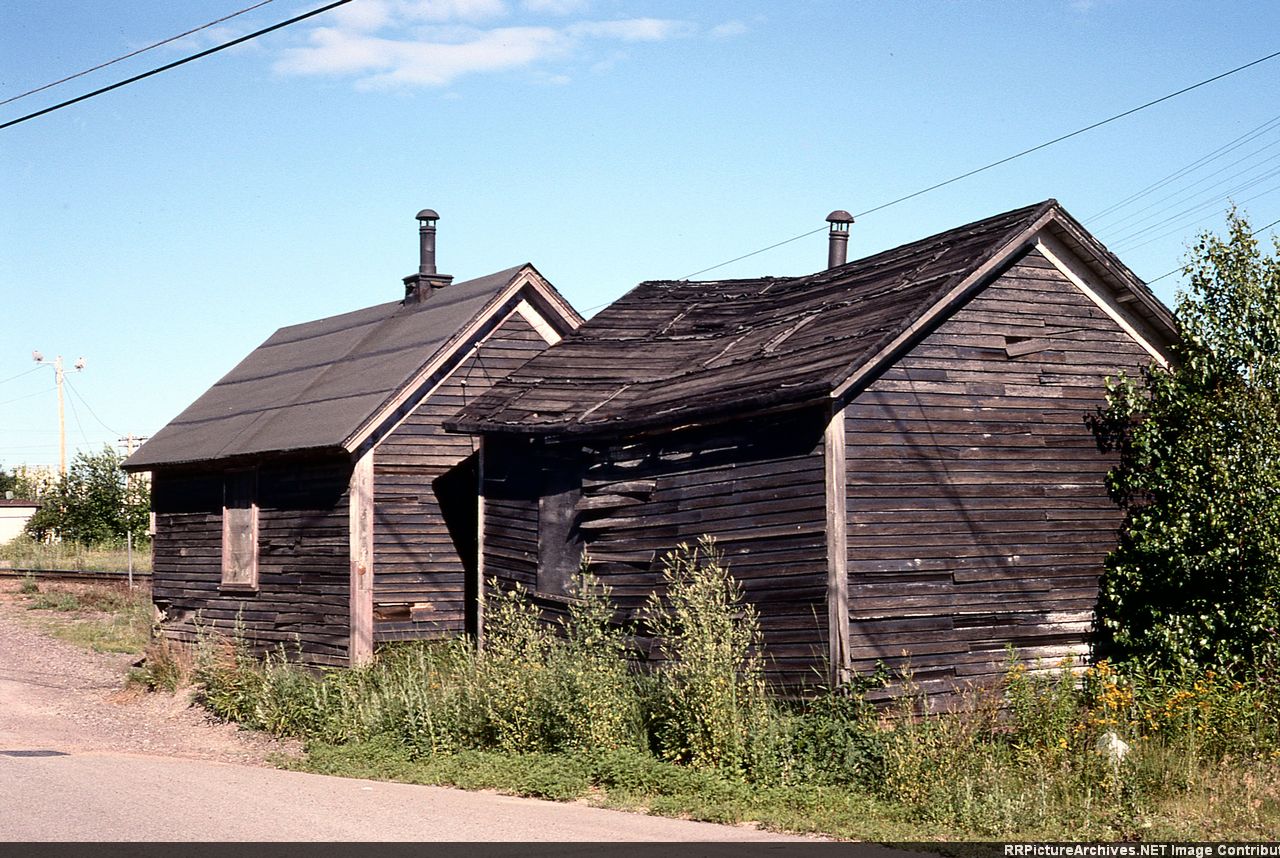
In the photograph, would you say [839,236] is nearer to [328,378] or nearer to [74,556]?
[328,378]

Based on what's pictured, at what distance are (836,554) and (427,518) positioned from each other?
8201 millimetres

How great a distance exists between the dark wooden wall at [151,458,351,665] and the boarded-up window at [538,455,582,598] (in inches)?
145

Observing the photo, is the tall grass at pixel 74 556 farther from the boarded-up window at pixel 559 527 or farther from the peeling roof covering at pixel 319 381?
the boarded-up window at pixel 559 527

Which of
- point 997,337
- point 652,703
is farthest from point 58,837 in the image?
point 997,337

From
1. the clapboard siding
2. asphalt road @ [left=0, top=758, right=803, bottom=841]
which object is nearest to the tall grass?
the clapboard siding

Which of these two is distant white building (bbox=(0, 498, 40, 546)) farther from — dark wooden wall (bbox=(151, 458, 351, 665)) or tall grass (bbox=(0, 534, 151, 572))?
dark wooden wall (bbox=(151, 458, 351, 665))

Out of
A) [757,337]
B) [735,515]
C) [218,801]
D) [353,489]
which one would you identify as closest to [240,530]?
[353,489]

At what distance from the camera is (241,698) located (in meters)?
17.5

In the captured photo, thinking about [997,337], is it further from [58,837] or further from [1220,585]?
[58,837]

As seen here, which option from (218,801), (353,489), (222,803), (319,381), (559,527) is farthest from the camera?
(319,381)

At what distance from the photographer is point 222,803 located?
1076 centimetres

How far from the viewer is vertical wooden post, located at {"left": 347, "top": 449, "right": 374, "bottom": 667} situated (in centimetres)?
1833

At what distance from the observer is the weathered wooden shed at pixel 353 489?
61.1 ft

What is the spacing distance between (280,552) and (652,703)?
9.03 meters
